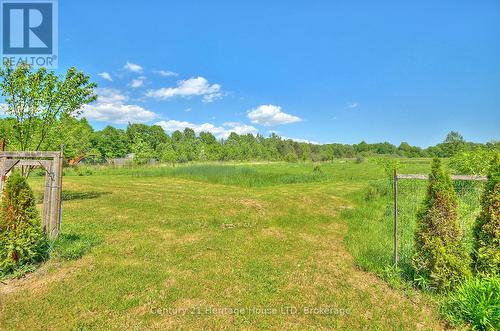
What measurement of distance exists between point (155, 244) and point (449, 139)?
2361 cm

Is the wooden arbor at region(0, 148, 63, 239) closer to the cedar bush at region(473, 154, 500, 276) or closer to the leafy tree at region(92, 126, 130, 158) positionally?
the cedar bush at region(473, 154, 500, 276)

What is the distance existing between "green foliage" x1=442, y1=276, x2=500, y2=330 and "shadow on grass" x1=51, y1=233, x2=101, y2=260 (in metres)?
7.44

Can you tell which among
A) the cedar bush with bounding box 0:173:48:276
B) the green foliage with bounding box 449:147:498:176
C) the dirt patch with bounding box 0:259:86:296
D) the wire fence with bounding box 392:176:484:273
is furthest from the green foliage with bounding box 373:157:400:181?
the cedar bush with bounding box 0:173:48:276

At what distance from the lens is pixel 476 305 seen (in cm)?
387

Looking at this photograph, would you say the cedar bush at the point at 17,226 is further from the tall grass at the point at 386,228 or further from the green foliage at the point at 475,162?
the green foliage at the point at 475,162

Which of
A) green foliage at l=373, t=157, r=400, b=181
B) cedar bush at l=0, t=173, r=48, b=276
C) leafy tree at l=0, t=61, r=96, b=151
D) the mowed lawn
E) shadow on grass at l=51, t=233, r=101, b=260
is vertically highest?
leafy tree at l=0, t=61, r=96, b=151

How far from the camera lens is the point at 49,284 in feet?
16.4

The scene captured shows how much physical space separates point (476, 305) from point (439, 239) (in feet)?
3.46

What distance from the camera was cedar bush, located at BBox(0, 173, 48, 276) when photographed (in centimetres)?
522

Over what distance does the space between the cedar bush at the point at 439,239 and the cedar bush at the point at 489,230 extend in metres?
0.23

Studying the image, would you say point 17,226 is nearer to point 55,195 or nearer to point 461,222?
point 55,195

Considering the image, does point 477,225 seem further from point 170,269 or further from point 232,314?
point 170,269

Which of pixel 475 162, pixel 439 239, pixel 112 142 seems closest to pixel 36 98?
pixel 439 239

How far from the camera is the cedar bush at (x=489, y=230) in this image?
4.32m
